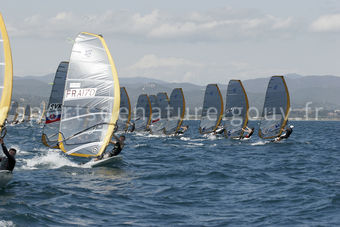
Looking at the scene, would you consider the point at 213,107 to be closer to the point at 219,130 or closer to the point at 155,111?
the point at 219,130

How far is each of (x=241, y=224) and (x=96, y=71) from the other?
1103cm

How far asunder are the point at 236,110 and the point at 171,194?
25596mm

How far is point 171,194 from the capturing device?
14.8 m

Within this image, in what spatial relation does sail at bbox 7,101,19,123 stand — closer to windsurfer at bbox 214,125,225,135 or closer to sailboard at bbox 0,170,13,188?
windsurfer at bbox 214,125,225,135

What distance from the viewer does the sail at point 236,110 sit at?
1542 inches

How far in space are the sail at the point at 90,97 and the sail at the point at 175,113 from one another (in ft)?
86.1

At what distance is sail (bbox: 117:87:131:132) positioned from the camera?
5159 centimetres

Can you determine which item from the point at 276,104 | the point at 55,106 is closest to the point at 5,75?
the point at 55,106

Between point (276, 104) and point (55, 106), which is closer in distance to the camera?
point (55, 106)

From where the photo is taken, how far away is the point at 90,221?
11406mm

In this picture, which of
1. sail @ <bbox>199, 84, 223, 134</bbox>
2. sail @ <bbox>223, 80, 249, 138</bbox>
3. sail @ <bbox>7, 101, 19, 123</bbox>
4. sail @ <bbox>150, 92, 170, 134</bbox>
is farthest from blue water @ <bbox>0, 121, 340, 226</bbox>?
sail @ <bbox>7, 101, 19, 123</bbox>

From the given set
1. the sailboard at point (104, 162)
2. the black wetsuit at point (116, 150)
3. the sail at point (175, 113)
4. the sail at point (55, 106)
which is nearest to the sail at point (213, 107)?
the sail at point (175, 113)

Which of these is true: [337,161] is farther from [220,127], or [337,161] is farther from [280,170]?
[220,127]

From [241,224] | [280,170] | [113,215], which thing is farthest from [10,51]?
[280,170]
